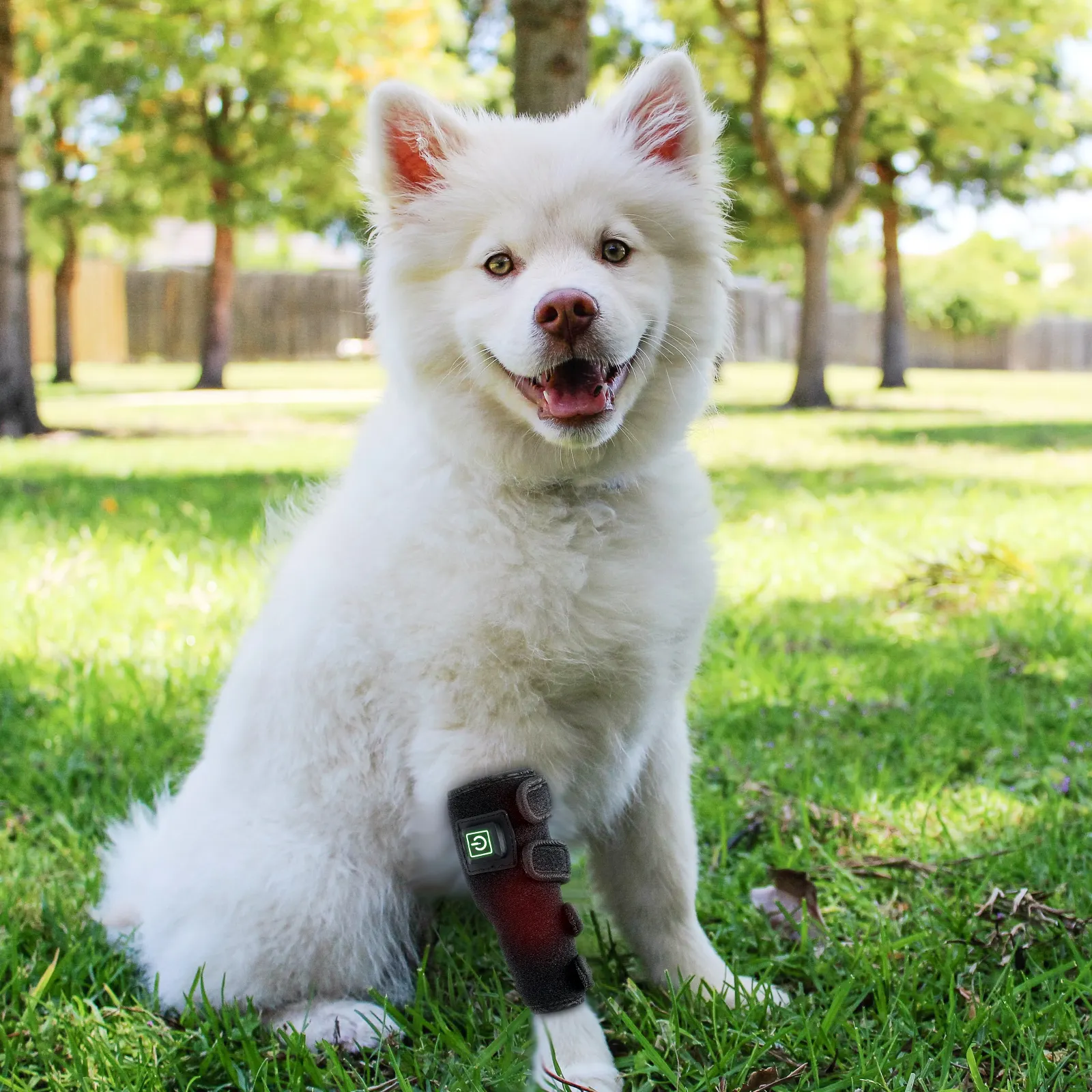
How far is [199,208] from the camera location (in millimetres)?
18828

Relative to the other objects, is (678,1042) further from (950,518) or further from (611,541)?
(950,518)

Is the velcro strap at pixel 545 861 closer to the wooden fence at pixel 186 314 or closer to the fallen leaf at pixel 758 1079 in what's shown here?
the fallen leaf at pixel 758 1079

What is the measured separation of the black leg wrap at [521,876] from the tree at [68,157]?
16387 mm

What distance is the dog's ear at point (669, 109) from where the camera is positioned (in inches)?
85.4

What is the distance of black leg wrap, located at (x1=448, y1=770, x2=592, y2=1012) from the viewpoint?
73.9 inches

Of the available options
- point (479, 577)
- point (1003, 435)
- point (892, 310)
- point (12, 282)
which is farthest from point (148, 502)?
point (892, 310)

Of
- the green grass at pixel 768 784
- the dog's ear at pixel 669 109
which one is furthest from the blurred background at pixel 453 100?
the dog's ear at pixel 669 109

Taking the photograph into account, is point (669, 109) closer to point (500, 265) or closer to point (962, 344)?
point (500, 265)

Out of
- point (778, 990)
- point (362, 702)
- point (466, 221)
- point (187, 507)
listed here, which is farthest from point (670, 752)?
point (187, 507)

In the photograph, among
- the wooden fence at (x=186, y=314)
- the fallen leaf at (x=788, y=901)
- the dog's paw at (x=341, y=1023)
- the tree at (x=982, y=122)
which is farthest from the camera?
the wooden fence at (x=186, y=314)

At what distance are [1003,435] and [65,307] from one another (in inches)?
734

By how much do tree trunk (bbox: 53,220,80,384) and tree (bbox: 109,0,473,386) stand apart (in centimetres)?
407

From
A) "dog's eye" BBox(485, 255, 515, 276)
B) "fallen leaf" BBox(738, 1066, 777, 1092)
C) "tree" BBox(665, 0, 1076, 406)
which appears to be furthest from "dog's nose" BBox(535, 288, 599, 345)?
"tree" BBox(665, 0, 1076, 406)

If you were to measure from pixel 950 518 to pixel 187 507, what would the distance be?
4.40m
